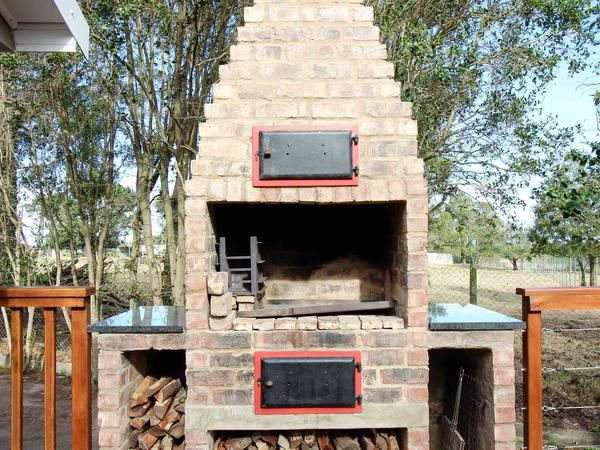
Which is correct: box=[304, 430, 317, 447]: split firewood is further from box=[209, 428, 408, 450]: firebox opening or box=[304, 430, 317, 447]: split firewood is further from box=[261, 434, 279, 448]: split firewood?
box=[261, 434, 279, 448]: split firewood

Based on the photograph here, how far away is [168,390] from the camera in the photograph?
123 inches

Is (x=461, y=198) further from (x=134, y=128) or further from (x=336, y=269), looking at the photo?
(x=134, y=128)

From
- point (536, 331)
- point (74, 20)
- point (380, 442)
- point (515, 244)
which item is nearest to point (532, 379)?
point (536, 331)

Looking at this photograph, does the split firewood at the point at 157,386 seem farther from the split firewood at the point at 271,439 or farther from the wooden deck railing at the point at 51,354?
the split firewood at the point at 271,439

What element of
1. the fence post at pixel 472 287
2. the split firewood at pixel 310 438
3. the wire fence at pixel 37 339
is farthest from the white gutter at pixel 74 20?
the fence post at pixel 472 287

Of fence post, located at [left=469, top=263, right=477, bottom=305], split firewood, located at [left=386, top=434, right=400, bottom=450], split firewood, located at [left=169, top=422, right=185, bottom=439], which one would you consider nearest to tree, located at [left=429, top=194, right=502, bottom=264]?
fence post, located at [left=469, top=263, right=477, bottom=305]

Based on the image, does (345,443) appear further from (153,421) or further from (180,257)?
(180,257)

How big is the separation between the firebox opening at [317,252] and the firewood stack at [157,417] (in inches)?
40.2

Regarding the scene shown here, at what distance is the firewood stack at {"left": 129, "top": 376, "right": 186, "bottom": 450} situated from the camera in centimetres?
296

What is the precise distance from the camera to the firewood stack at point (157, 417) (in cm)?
296

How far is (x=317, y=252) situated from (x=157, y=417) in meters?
1.74

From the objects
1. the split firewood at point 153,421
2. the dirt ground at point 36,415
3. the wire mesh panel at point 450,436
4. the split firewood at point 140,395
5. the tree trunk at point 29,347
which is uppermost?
the split firewood at point 140,395

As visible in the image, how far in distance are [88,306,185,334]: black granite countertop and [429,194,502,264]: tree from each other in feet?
17.5

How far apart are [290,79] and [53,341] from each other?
2.04 metres
